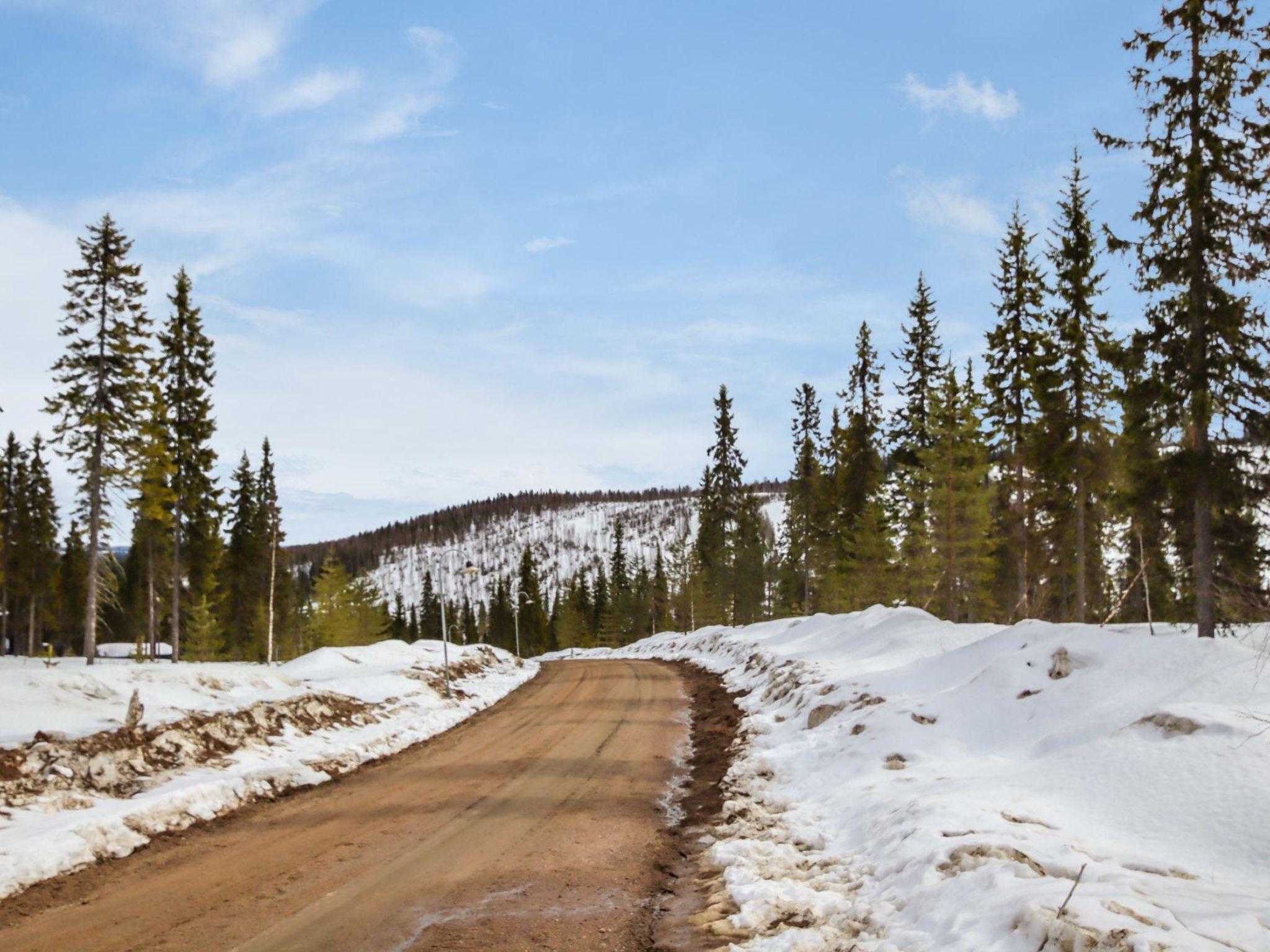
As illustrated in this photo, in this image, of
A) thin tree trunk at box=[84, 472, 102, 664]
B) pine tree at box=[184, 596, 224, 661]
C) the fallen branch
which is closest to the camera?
the fallen branch

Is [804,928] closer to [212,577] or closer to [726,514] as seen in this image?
[212,577]

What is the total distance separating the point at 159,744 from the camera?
35.7 ft

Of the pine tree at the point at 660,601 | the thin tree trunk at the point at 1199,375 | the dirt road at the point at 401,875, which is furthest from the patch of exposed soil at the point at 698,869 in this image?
the pine tree at the point at 660,601

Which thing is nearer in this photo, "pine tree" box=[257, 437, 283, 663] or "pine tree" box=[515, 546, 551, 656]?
"pine tree" box=[257, 437, 283, 663]

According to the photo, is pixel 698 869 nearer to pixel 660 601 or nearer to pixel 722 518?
pixel 722 518

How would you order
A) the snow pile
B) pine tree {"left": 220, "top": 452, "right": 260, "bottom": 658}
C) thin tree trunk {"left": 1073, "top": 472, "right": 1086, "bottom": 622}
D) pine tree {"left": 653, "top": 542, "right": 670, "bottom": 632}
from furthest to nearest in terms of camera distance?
pine tree {"left": 653, "top": 542, "right": 670, "bottom": 632} → pine tree {"left": 220, "top": 452, "right": 260, "bottom": 658} → thin tree trunk {"left": 1073, "top": 472, "right": 1086, "bottom": 622} → the snow pile

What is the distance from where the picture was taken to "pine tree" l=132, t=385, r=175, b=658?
1148 inches

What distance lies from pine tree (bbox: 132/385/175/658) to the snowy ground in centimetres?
2730

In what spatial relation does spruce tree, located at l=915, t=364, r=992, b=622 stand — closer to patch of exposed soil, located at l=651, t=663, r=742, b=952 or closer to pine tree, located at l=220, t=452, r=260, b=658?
patch of exposed soil, located at l=651, t=663, r=742, b=952

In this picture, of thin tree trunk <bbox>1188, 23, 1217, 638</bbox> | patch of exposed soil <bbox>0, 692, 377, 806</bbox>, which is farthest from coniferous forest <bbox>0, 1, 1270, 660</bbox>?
patch of exposed soil <bbox>0, 692, 377, 806</bbox>

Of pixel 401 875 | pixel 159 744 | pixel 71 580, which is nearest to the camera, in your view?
pixel 401 875

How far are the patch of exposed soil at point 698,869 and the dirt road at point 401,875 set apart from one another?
0.20 meters

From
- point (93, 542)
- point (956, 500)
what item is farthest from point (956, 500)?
point (93, 542)

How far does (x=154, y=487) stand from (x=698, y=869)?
102ft
